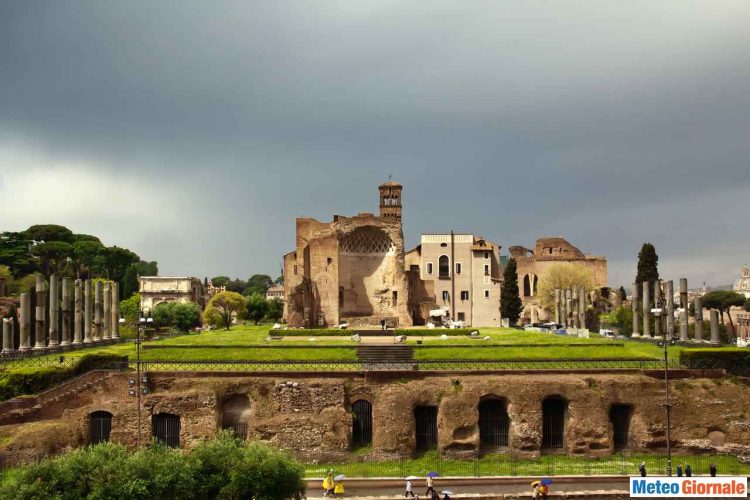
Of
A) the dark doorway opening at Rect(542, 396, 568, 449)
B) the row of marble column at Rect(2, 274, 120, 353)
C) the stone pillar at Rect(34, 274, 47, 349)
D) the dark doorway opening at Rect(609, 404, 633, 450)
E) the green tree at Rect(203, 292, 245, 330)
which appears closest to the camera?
the dark doorway opening at Rect(542, 396, 568, 449)

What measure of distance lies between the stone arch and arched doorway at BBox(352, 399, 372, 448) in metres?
5.39

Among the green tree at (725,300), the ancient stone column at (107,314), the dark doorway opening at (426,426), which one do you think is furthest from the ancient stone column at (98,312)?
the green tree at (725,300)

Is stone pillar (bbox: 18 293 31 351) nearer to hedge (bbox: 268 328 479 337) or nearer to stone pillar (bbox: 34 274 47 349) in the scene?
stone pillar (bbox: 34 274 47 349)

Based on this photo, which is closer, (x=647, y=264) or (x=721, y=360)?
(x=721, y=360)

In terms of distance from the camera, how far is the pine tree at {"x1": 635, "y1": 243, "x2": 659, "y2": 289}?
76562 millimetres

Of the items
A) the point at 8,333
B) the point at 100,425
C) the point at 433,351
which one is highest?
the point at 8,333

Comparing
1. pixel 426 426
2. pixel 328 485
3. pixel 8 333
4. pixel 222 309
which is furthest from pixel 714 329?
pixel 222 309

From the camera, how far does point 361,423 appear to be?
3534 centimetres

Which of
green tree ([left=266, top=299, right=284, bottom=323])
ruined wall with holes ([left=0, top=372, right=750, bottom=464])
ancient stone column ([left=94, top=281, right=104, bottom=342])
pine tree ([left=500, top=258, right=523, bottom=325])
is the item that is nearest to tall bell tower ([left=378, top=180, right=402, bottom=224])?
pine tree ([left=500, top=258, right=523, bottom=325])

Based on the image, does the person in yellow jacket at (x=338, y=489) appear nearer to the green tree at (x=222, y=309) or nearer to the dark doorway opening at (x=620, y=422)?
the dark doorway opening at (x=620, y=422)

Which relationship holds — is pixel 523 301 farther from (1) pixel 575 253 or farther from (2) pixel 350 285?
(2) pixel 350 285

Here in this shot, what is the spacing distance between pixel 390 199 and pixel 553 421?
47.2 m

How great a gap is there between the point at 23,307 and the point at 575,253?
69495mm

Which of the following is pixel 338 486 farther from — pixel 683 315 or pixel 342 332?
pixel 683 315
